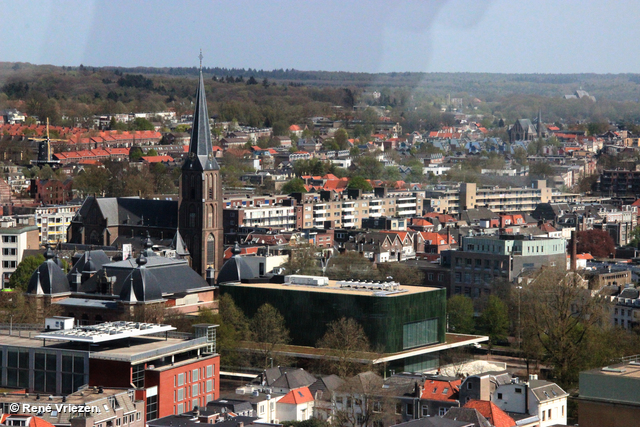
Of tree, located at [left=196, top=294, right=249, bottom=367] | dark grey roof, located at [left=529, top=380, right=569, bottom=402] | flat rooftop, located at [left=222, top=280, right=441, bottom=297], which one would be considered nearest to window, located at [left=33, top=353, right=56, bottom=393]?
tree, located at [left=196, top=294, right=249, bottom=367]

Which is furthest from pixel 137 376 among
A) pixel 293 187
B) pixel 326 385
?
pixel 293 187

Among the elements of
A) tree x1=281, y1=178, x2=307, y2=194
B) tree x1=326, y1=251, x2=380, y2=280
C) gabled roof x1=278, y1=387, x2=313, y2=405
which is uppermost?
tree x1=281, y1=178, x2=307, y2=194

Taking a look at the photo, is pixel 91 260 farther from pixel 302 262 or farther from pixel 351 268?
pixel 351 268

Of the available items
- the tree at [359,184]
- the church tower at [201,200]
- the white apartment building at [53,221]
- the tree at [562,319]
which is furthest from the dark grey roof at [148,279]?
the tree at [359,184]

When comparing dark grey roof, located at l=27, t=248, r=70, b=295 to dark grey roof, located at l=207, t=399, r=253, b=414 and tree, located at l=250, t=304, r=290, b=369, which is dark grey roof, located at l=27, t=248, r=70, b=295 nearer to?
tree, located at l=250, t=304, r=290, b=369

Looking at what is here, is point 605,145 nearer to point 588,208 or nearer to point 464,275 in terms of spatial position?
Answer: point 588,208
